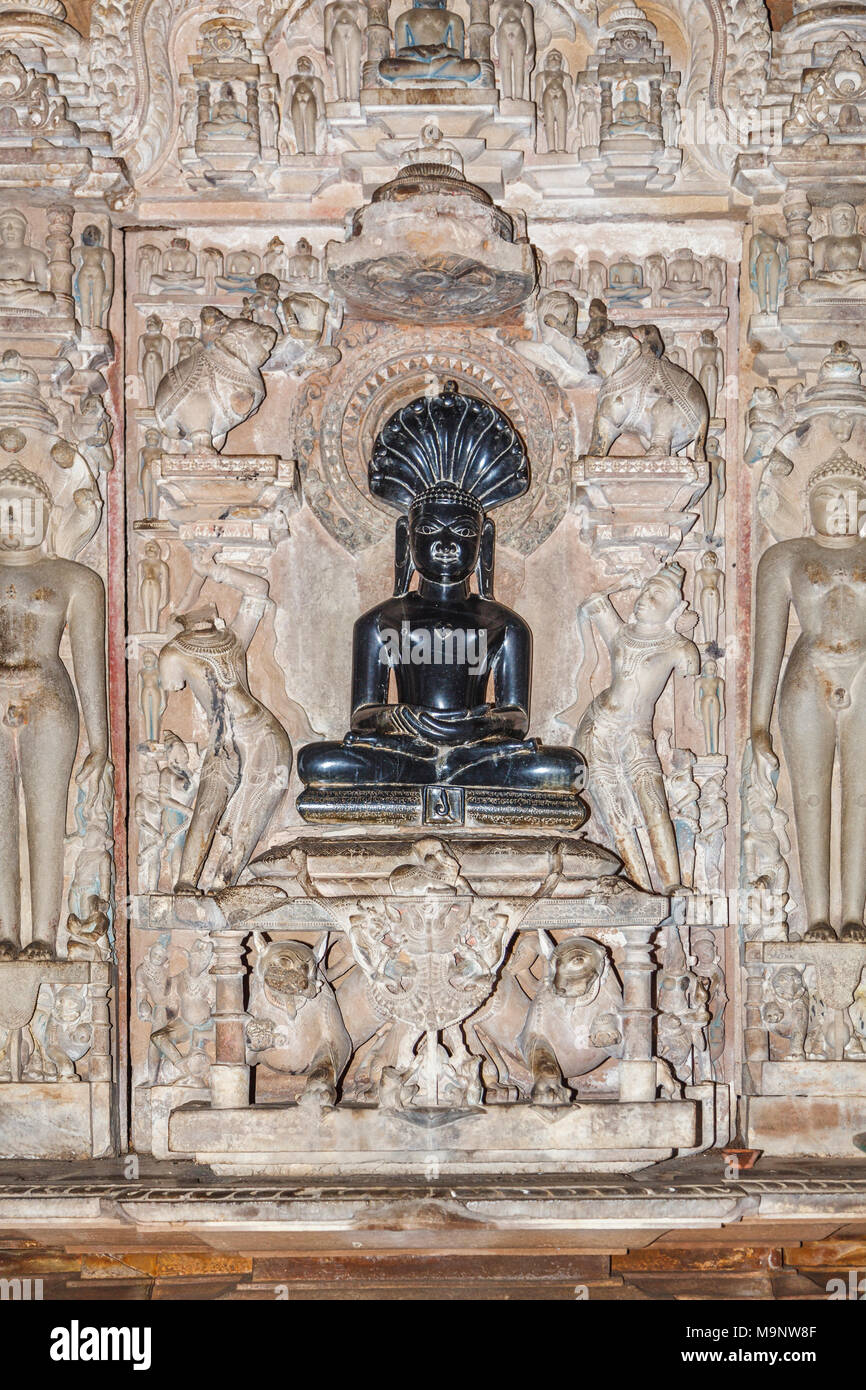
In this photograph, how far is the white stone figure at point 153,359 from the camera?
949cm

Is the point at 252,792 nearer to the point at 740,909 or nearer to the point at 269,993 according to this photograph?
the point at 269,993

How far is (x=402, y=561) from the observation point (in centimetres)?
962

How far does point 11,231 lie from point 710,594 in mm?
4018

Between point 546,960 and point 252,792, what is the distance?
167 cm

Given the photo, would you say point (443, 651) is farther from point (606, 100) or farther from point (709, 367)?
point (606, 100)

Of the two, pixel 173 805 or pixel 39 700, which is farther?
pixel 173 805

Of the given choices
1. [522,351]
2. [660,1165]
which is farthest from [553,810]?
[522,351]

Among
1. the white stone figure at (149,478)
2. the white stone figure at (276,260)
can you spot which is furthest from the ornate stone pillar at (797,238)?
the white stone figure at (149,478)

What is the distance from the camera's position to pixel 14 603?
29.9 feet

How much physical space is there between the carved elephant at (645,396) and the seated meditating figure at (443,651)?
0.62 meters

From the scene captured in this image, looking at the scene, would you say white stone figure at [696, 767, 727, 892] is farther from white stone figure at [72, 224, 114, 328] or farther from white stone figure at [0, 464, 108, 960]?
white stone figure at [72, 224, 114, 328]

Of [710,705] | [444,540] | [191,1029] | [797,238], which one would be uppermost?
[797,238]

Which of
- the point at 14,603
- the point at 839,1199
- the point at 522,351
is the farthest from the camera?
the point at 522,351

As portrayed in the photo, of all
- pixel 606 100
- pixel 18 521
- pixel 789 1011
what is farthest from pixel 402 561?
pixel 789 1011
